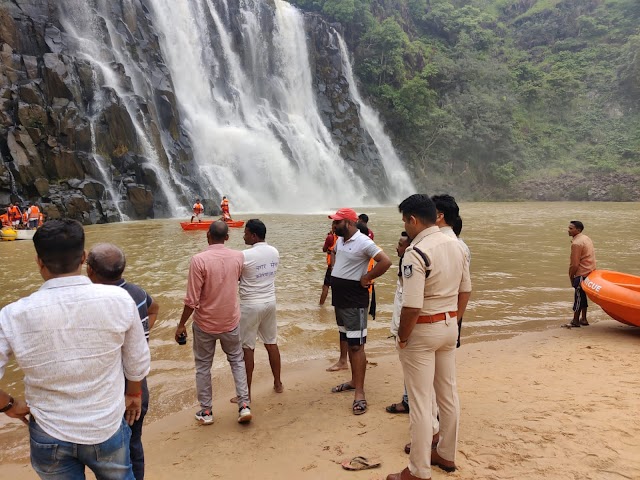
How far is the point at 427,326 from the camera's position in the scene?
8.92ft

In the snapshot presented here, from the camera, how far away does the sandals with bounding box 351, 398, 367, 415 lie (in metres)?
3.82

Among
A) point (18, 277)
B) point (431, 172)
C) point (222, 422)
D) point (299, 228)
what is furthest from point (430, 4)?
point (222, 422)

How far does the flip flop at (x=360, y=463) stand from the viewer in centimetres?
294

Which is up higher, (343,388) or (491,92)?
(491,92)

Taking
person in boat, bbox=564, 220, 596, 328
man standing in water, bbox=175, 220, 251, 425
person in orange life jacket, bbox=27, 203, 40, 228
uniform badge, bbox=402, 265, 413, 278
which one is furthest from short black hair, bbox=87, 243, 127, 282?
person in orange life jacket, bbox=27, 203, 40, 228

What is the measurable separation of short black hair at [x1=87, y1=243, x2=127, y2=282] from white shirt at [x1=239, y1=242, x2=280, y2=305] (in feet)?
5.16

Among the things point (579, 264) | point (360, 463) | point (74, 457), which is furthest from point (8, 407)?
point (579, 264)

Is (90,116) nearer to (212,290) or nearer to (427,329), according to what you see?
(212,290)

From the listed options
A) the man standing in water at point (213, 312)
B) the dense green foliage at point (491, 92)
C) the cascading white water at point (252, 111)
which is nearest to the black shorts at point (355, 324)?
the man standing in water at point (213, 312)

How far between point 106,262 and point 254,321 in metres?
1.86

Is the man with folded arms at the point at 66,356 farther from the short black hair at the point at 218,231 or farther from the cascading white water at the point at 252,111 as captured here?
the cascading white water at the point at 252,111

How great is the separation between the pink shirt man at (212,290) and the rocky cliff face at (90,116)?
18.8 m

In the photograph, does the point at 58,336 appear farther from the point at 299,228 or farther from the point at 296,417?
the point at 299,228

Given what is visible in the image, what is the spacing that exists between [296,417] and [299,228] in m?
15.0
